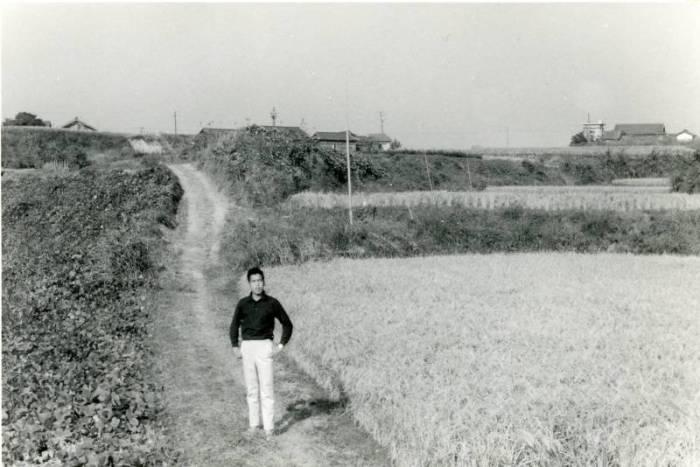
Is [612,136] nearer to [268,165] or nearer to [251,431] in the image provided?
[268,165]

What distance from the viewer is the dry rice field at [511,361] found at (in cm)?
604

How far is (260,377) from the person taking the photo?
7.36 meters

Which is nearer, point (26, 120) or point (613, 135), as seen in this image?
point (26, 120)

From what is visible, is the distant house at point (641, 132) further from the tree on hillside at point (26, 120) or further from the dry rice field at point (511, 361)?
the dry rice field at point (511, 361)

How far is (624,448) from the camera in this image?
588cm

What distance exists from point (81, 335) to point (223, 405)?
3.59 meters

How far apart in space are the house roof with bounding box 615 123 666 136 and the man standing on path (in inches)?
4026

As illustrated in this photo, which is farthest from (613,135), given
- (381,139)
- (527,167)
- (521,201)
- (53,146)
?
(53,146)

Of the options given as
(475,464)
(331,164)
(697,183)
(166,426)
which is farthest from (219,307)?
(697,183)

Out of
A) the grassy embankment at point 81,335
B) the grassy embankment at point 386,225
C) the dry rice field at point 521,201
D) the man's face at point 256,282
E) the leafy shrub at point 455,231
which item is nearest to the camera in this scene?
the grassy embankment at point 81,335

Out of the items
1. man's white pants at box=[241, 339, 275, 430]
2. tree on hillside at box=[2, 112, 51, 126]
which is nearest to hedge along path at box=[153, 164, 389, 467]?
man's white pants at box=[241, 339, 275, 430]

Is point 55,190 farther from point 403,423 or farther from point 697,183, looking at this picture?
point 697,183

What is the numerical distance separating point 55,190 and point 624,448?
29464 millimetres

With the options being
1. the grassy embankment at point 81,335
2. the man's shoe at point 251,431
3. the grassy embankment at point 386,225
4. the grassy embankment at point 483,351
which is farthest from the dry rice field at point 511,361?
the grassy embankment at point 386,225
